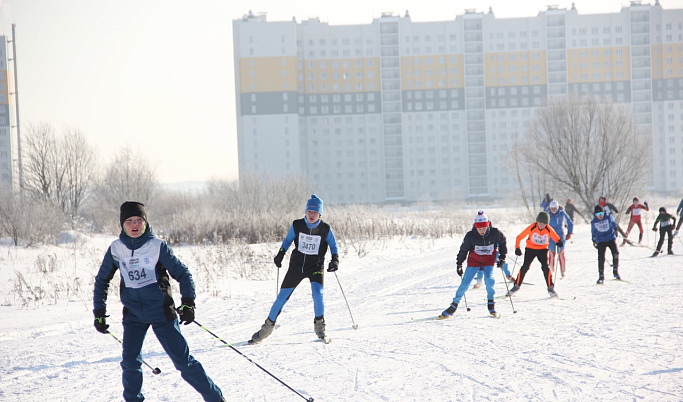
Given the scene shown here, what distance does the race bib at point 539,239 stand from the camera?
10.9m

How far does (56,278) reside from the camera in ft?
43.7

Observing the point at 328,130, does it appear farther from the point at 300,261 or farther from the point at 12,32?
the point at 300,261

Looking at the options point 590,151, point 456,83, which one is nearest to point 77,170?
point 590,151

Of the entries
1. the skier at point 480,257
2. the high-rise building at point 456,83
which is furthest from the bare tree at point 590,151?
the high-rise building at point 456,83

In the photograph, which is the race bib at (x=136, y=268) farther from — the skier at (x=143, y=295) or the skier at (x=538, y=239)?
the skier at (x=538, y=239)

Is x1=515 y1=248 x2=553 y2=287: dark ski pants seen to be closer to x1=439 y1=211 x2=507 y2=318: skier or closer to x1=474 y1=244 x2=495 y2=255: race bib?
x1=439 y1=211 x2=507 y2=318: skier

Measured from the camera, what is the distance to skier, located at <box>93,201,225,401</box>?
176 inches

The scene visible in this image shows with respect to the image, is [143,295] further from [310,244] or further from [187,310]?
[310,244]

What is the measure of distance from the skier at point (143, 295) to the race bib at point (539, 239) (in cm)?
800

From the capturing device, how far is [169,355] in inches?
173

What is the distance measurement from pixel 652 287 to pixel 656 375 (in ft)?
21.1

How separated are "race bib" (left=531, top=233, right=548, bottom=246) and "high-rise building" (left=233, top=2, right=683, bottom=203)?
7423cm


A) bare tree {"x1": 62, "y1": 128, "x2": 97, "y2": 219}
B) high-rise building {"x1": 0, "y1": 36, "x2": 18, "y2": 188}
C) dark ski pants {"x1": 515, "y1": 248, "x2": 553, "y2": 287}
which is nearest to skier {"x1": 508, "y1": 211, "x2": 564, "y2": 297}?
dark ski pants {"x1": 515, "y1": 248, "x2": 553, "y2": 287}

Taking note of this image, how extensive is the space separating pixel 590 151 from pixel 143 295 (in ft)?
122
